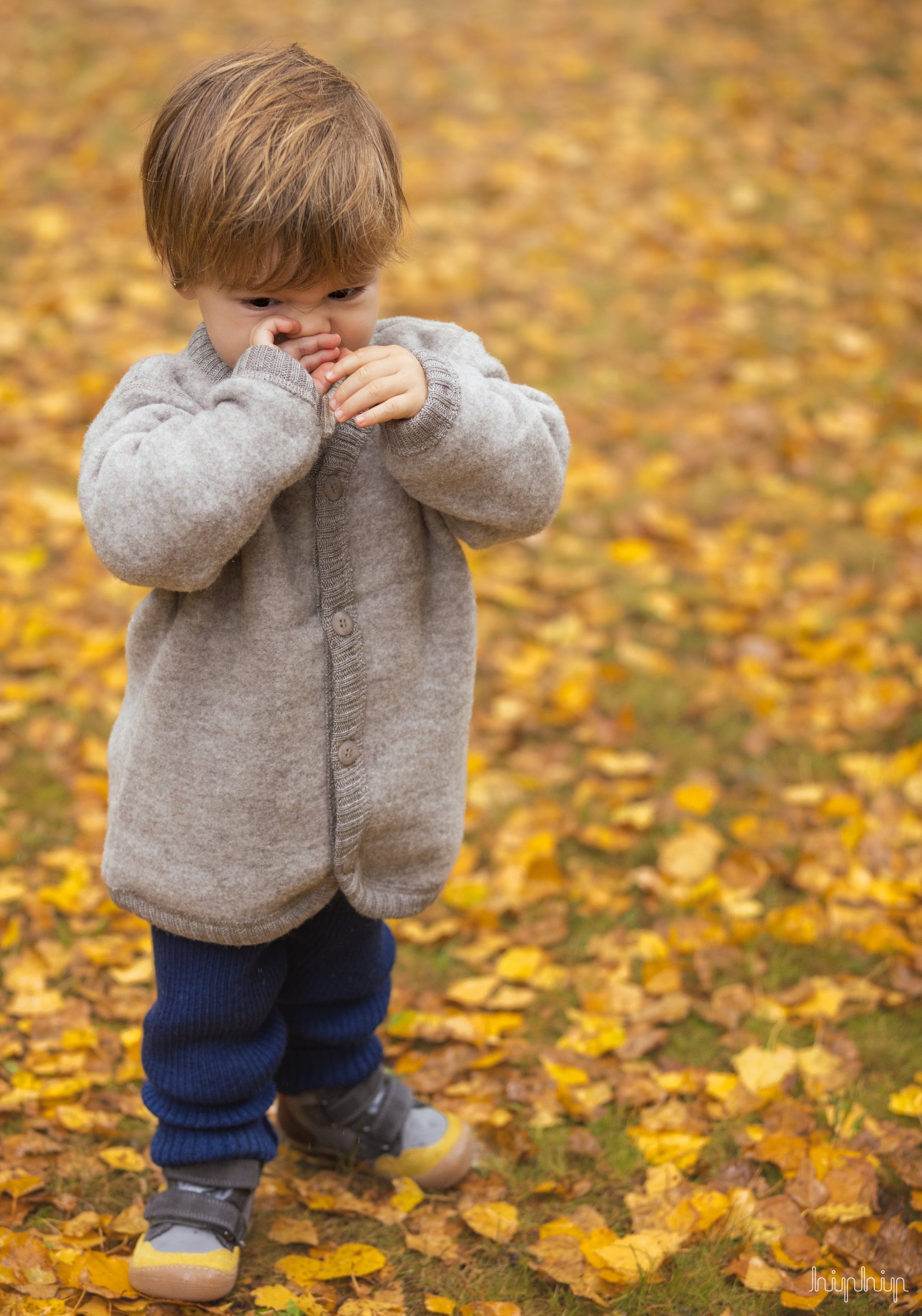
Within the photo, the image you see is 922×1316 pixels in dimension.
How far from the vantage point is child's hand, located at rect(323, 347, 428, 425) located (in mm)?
1579

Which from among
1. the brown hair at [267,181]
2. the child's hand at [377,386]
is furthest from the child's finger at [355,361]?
the brown hair at [267,181]

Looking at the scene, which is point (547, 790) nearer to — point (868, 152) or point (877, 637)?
point (877, 637)

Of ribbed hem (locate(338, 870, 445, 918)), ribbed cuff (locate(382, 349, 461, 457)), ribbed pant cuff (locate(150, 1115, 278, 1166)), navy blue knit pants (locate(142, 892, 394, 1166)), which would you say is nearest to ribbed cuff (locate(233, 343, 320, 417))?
ribbed cuff (locate(382, 349, 461, 457))

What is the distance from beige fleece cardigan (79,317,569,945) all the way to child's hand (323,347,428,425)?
2cm

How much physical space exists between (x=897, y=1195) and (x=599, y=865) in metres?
1.12

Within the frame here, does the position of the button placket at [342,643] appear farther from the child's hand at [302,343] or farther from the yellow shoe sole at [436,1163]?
the yellow shoe sole at [436,1163]

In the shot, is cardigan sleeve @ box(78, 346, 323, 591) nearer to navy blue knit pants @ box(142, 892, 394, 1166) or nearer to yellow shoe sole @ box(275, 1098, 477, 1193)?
navy blue knit pants @ box(142, 892, 394, 1166)

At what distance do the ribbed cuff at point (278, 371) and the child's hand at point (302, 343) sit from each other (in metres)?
0.03

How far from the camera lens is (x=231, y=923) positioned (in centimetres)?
180

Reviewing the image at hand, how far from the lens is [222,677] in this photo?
1.73 metres

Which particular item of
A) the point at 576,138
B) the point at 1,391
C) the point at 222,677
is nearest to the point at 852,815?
the point at 222,677

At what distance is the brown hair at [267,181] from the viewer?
154 cm

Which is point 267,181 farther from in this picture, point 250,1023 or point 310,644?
point 250,1023

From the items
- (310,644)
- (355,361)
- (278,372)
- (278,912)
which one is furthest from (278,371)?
A: (278,912)
